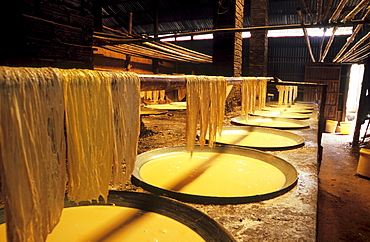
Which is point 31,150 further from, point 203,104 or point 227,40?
point 227,40

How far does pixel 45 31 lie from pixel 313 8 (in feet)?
46.4

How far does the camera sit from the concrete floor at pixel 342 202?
4195 millimetres

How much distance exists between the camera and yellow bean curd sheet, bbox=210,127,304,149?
362cm

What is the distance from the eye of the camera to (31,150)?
849mm

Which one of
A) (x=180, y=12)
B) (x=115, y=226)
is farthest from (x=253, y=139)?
(x=180, y=12)

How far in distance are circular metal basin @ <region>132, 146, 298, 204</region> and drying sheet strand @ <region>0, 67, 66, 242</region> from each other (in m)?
0.93

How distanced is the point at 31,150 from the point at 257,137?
361cm

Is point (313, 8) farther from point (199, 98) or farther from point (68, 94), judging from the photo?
point (68, 94)

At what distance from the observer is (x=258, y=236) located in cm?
140

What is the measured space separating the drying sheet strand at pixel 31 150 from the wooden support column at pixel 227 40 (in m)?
5.84

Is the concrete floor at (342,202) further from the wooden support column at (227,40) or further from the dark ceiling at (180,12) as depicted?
the dark ceiling at (180,12)

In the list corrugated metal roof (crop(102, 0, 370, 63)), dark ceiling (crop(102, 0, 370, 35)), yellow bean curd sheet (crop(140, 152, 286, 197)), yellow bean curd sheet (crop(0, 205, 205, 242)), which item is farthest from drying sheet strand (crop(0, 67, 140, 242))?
corrugated metal roof (crop(102, 0, 370, 63))

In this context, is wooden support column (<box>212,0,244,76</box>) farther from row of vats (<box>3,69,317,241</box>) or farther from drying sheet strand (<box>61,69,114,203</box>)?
drying sheet strand (<box>61,69,114,203</box>)

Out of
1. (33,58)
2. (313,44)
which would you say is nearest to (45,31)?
(33,58)
